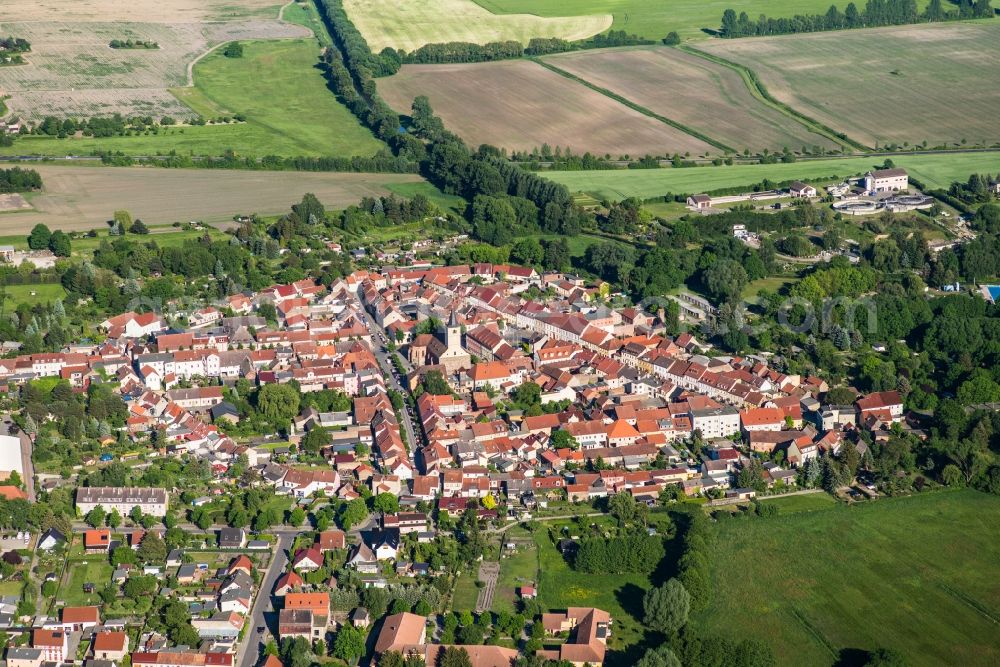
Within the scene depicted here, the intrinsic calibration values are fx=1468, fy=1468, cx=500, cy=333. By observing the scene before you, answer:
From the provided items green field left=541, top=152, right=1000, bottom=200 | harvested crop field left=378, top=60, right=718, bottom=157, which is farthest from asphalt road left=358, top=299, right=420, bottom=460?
harvested crop field left=378, top=60, right=718, bottom=157

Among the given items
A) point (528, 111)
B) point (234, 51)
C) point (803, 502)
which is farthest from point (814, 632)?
point (234, 51)

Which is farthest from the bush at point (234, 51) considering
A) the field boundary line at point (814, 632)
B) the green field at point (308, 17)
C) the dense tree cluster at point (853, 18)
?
the field boundary line at point (814, 632)

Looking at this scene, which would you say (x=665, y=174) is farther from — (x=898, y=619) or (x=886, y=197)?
(x=898, y=619)

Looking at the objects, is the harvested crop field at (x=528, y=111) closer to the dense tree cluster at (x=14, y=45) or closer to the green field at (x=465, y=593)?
the dense tree cluster at (x=14, y=45)

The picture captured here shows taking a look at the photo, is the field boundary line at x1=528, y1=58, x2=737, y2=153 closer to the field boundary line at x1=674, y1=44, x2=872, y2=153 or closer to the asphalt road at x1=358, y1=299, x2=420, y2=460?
the field boundary line at x1=674, y1=44, x2=872, y2=153

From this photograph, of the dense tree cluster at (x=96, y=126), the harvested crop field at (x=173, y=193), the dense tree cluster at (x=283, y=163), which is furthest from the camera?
the dense tree cluster at (x=96, y=126)
